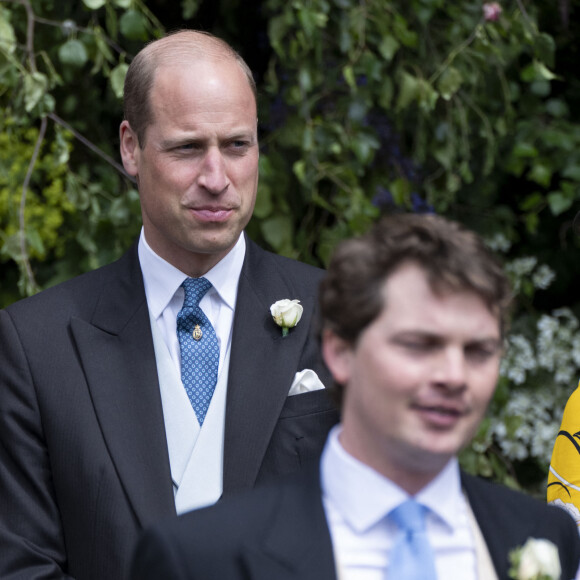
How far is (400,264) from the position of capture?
1299 mm

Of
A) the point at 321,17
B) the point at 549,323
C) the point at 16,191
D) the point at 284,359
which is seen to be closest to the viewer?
the point at 284,359

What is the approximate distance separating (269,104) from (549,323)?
130 cm

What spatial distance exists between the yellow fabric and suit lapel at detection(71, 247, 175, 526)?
72 centimetres

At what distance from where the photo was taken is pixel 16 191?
3.42 metres

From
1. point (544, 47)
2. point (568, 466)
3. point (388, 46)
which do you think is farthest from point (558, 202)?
point (568, 466)

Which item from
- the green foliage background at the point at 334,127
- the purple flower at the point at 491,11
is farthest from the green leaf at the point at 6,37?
the purple flower at the point at 491,11

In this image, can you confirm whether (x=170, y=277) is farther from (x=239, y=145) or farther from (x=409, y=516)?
(x=409, y=516)

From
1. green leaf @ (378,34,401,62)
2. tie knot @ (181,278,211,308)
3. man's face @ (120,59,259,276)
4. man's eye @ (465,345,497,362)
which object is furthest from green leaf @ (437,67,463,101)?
man's eye @ (465,345,497,362)

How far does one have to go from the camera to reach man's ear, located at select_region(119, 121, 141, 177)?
2.12m

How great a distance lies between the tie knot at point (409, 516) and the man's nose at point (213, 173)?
0.83m

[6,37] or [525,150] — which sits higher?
[6,37]

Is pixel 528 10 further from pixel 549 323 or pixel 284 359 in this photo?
pixel 284 359

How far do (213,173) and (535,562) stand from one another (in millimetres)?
941

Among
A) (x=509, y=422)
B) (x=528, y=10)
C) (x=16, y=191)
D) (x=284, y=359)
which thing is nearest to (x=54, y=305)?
(x=284, y=359)
